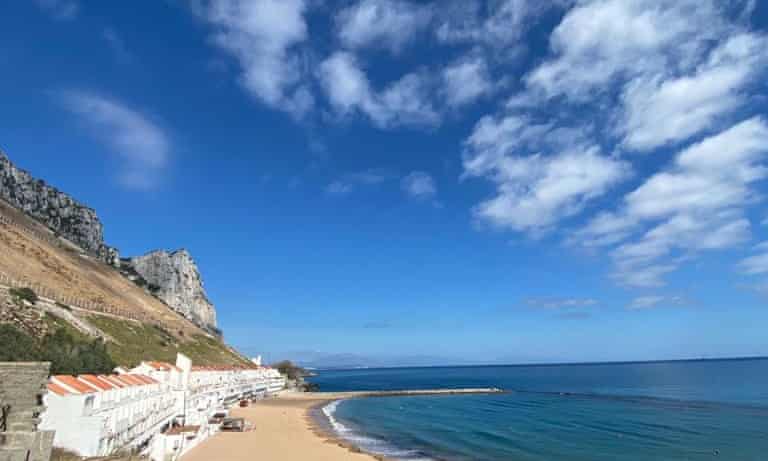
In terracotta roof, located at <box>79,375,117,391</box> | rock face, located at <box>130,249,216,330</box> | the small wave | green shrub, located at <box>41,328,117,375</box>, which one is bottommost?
the small wave

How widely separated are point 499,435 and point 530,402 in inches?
1666

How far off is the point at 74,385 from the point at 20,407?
55.8ft

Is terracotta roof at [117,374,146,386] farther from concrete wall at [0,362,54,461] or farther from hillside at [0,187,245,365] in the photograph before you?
concrete wall at [0,362,54,461]

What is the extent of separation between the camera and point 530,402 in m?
88.9

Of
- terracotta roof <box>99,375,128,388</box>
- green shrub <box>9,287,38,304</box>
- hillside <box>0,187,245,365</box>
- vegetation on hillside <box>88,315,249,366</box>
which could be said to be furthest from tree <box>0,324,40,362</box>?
vegetation on hillside <box>88,315,249,366</box>

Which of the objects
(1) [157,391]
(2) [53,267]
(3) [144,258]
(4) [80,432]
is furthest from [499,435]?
(3) [144,258]

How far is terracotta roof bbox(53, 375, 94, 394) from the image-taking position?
2312 cm

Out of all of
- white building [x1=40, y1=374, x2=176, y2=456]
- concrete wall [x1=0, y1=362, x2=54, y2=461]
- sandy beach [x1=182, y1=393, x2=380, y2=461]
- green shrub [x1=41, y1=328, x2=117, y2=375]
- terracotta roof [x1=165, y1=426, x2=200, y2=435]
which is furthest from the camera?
terracotta roof [x1=165, y1=426, x2=200, y2=435]

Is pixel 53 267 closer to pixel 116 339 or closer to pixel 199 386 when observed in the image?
pixel 116 339

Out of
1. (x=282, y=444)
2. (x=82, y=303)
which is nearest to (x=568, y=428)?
(x=282, y=444)

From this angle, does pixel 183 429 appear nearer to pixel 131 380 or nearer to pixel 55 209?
pixel 131 380

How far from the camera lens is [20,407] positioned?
29.6 feet

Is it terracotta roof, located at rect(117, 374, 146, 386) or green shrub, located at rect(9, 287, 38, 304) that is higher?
green shrub, located at rect(9, 287, 38, 304)

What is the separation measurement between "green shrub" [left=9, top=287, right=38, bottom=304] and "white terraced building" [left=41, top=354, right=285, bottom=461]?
16868mm
